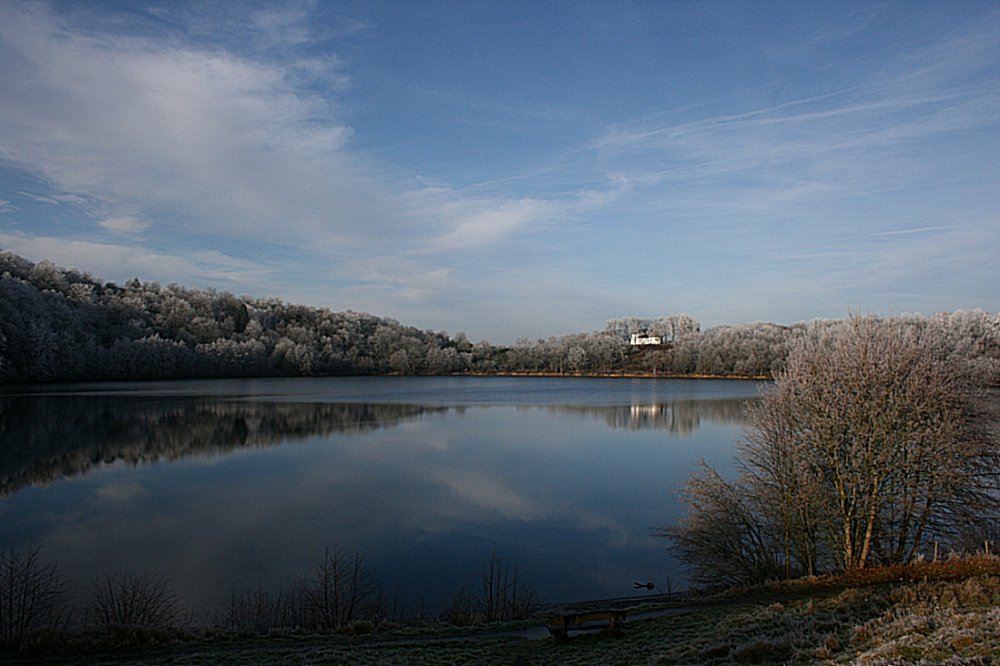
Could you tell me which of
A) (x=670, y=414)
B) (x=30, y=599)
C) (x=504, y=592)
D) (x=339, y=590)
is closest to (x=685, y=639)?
(x=504, y=592)

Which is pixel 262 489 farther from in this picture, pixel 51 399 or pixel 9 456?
pixel 51 399

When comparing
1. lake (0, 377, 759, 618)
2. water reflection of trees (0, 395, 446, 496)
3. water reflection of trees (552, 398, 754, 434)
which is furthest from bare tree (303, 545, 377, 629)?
water reflection of trees (552, 398, 754, 434)

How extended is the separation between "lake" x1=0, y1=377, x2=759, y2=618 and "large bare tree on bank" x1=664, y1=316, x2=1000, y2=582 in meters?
1.96

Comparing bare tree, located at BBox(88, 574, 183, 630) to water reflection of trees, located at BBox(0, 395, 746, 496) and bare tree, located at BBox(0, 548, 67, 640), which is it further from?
water reflection of trees, located at BBox(0, 395, 746, 496)

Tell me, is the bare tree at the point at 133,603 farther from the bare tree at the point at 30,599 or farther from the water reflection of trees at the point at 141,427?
the water reflection of trees at the point at 141,427

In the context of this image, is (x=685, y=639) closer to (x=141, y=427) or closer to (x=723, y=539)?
(x=723, y=539)

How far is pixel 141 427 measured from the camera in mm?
35281

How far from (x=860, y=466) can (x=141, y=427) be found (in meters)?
35.2

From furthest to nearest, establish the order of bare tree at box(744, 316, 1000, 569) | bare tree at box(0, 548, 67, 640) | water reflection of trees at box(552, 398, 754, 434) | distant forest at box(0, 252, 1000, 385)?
distant forest at box(0, 252, 1000, 385) < water reflection of trees at box(552, 398, 754, 434) < bare tree at box(744, 316, 1000, 569) < bare tree at box(0, 548, 67, 640)

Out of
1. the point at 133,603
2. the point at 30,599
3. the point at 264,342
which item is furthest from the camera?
the point at 264,342

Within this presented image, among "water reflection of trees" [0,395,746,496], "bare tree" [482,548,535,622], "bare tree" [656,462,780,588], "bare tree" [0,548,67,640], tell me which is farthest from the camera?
"water reflection of trees" [0,395,746,496]

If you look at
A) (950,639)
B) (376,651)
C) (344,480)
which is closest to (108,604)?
(376,651)

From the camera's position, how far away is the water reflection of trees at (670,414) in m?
38.9

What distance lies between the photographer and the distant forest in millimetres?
63562
